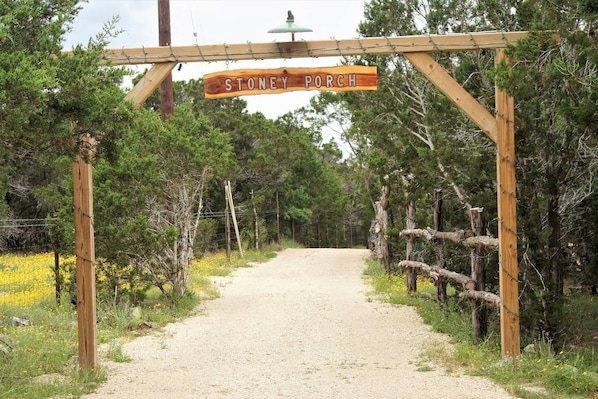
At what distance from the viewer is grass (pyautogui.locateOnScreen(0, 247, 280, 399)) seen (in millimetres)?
7180

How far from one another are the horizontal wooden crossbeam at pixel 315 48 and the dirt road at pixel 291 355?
10.9ft

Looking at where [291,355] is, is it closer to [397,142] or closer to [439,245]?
[439,245]

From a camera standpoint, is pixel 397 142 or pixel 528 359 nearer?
pixel 528 359

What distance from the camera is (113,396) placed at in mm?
6926

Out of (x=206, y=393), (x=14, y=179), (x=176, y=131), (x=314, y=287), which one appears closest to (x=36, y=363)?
(x=206, y=393)

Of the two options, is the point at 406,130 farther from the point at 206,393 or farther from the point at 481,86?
the point at 206,393

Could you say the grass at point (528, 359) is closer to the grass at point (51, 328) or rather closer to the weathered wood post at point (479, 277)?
the weathered wood post at point (479, 277)

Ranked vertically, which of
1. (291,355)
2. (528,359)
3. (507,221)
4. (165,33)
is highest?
(165,33)

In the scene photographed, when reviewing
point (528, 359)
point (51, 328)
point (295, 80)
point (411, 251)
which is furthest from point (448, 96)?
point (411, 251)

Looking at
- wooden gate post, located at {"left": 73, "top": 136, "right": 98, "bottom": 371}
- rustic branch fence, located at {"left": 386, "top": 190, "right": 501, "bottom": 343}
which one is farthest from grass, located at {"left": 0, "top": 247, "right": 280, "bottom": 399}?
rustic branch fence, located at {"left": 386, "top": 190, "right": 501, "bottom": 343}

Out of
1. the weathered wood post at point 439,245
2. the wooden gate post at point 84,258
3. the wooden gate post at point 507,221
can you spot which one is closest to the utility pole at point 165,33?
the weathered wood post at point 439,245

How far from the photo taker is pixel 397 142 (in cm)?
1460

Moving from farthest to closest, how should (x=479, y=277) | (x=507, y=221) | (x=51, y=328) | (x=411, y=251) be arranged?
(x=411, y=251)
(x=51, y=328)
(x=479, y=277)
(x=507, y=221)

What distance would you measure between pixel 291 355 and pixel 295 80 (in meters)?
3.26
